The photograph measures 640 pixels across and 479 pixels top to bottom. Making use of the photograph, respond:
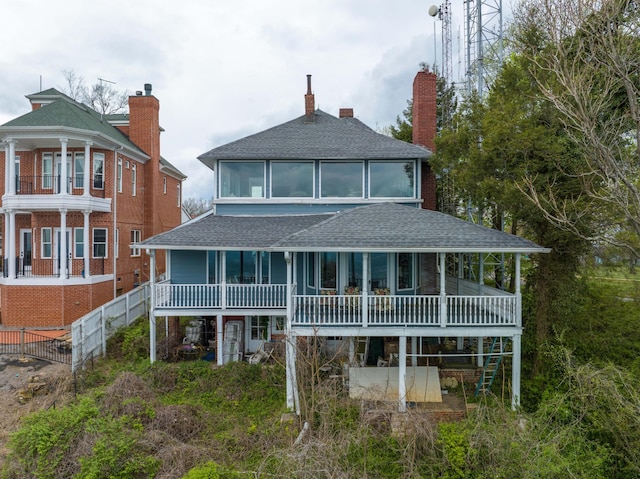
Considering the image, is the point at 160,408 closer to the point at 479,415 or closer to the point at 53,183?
the point at 479,415

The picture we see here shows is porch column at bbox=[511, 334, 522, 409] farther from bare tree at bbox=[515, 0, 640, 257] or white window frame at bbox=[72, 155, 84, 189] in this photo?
white window frame at bbox=[72, 155, 84, 189]

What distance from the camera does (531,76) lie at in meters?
10.9

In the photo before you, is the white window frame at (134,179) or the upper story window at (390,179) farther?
the white window frame at (134,179)

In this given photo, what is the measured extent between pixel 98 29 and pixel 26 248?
38.3 ft

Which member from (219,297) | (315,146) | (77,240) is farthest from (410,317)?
(77,240)

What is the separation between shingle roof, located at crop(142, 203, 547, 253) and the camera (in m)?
9.70

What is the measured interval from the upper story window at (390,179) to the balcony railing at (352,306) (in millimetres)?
4979

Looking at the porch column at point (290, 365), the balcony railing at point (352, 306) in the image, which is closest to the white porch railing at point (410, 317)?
the balcony railing at point (352, 306)

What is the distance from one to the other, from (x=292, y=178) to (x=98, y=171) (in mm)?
10343

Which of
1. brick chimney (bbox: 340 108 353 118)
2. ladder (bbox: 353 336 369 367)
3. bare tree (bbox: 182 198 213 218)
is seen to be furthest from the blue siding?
bare tree (bbox: 182 198 213 218)

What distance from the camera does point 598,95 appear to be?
30.9 ft

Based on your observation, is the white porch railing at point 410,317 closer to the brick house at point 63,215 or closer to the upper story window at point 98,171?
the brick house at point 63,215

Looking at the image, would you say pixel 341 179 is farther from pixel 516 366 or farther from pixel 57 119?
pixel 57 119

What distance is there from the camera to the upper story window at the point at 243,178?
1505 centimetres
